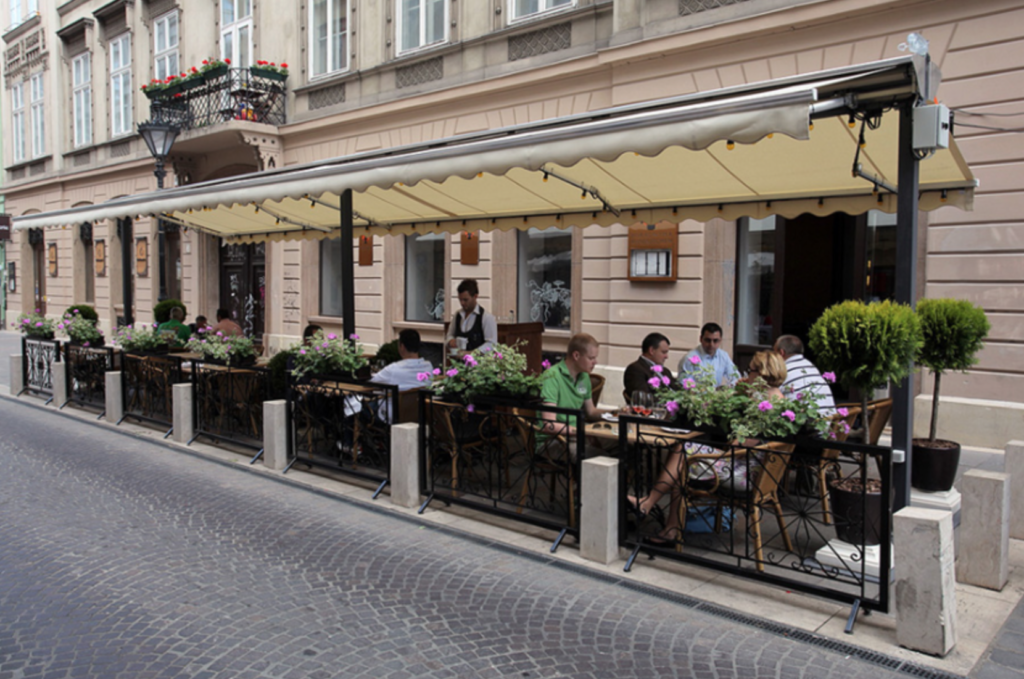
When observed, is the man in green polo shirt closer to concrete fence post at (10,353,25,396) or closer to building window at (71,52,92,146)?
concrete fence post at (10,353,25,396)

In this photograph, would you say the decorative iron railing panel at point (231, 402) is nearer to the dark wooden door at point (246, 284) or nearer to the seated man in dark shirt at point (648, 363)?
the seated man in dark shirt at point (648, 363)

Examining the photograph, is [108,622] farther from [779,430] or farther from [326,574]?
[779,430]

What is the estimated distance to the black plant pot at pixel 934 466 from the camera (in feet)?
16.5

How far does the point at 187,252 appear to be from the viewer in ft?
65.8

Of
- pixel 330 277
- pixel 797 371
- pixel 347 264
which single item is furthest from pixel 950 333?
pixel 330 277

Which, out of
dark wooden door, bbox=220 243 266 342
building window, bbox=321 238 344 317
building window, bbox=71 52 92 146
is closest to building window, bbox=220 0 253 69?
dark wooden door, bbox=220 243 266 342

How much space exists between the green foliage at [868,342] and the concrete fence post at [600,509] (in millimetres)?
1487

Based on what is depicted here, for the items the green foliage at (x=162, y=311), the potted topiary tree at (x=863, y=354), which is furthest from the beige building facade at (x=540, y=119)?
the potted topiary tree at (x=863, y=354)

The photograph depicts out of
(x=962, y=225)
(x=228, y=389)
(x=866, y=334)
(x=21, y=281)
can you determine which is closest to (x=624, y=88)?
(x=962, y=225)

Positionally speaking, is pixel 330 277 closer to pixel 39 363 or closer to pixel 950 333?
pixel 39 363

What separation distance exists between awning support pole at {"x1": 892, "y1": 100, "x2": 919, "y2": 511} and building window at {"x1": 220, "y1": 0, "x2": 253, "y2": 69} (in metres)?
16.2

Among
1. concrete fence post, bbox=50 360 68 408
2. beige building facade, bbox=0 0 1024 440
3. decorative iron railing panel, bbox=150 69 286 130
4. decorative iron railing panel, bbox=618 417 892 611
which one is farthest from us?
decorative iron railing panel, bbox=150 69 286 130

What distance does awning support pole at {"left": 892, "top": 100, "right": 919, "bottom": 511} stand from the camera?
14.4 ft

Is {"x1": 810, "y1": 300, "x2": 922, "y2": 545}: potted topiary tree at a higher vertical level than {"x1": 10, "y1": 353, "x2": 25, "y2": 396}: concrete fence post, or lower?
higher
